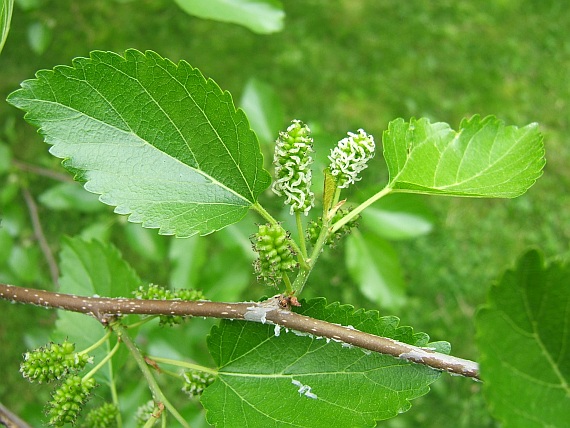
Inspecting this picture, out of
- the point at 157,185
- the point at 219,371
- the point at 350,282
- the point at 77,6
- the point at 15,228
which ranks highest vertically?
the point at 77,6

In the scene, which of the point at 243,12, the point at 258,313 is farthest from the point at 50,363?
the point at 243,12

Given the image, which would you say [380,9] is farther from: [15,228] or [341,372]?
[341,372]

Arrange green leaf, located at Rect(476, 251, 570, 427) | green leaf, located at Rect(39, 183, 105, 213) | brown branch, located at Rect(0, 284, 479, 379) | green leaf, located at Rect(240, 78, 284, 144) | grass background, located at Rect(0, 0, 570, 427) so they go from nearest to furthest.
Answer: green leaf, located at Rect(476, 251, 570, 427)
brown branch, located at Rect(0, 284, 479, 379)
green leaf, located at Rect(240, 78, 284, 144)
green leaf, located at Rect(39, 183, 105, 213)
grass background, located at Rect(0, 0, 570, 427)

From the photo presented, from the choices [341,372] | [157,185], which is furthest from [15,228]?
[341,372]

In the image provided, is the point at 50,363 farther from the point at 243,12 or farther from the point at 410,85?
the point at 410,85

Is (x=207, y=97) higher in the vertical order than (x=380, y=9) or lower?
lower

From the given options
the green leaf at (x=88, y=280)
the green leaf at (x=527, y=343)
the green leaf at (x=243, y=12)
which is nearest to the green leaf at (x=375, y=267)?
the green leaf at (x=243, y=12)

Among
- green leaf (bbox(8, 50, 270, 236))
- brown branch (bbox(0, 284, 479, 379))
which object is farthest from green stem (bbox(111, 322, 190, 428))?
green leaf (bbox(8, 50, 270, 236))

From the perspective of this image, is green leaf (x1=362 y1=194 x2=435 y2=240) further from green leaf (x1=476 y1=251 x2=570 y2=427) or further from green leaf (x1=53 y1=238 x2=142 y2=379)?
green leaf (x1=476 y1=251 x2=570 y2=427)
